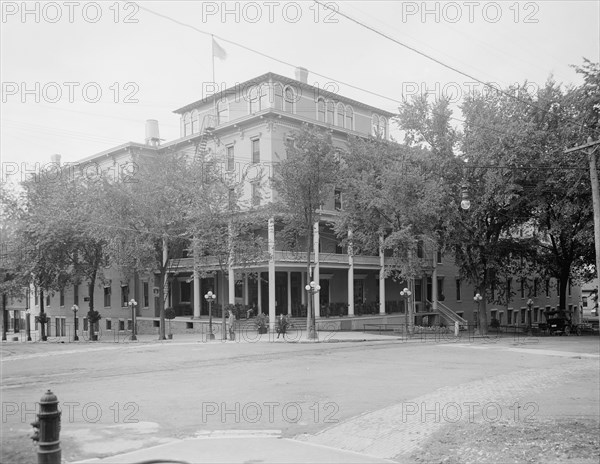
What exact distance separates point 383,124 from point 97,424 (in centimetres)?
4377

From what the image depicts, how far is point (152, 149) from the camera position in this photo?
4984cm

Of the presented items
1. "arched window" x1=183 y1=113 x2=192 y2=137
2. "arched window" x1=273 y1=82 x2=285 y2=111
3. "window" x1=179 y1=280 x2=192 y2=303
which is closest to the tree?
"arched window" x1=273 y1=82 x2=285 y2=111

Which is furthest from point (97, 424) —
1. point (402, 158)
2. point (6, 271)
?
point (6, 271)

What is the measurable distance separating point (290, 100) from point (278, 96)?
99cm

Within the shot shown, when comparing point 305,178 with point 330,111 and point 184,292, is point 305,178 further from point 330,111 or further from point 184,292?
point 184,292

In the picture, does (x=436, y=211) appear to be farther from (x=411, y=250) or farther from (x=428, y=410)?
(x=428, y=410)

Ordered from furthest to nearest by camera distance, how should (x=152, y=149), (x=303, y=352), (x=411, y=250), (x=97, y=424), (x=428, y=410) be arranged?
1. (x=152, y=149)
2. (x=411, y=250)
3. (x=303, y=352)
4. (x=428, y=410)
5. (x=97, y=424)

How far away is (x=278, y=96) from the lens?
41344mm

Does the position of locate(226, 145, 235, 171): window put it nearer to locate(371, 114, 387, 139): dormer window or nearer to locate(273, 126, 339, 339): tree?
locate(273, 126, 339, 339): tree

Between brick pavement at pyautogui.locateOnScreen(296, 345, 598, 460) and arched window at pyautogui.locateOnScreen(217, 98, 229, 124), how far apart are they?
1302 inches

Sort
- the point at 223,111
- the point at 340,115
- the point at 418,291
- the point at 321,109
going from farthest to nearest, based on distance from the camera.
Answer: the point at 418,291
the point at 340,115
the point at 223,111
the point at 321,109

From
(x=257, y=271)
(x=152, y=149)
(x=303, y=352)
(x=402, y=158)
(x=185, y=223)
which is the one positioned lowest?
(x=303, y=352)

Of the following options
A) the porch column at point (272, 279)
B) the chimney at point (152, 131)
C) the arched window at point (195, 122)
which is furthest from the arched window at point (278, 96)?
the chimney at point (152, 131)

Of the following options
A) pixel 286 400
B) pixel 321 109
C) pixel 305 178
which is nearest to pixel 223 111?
pixel 321 109
